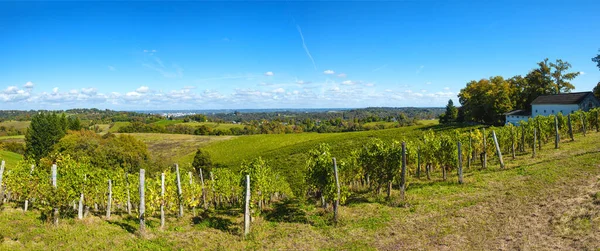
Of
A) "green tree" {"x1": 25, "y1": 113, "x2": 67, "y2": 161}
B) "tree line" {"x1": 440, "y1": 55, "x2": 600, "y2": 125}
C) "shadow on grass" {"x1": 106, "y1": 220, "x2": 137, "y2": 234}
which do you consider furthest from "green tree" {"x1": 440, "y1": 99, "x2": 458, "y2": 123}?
"green tree" {"x1": 25, "y1": 113, "x2": 67, "y2": 161}

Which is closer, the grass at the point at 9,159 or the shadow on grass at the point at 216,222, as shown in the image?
the shadow on grass at the point at 216,222

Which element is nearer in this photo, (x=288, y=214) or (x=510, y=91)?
(x=288, y=214)

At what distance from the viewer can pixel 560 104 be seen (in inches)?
2010

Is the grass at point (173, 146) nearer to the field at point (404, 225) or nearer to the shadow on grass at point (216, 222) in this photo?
the shadow on grass at point (216, 222)

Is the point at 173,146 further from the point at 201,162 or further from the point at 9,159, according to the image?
the point at 201,162

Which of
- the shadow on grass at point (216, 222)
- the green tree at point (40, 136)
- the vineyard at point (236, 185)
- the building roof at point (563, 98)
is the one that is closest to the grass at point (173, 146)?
the green tree at point (40, 136)

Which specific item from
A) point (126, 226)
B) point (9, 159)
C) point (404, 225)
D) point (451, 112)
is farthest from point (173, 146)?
point (451, 112)

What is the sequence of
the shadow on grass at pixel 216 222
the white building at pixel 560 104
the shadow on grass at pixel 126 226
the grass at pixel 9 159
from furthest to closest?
the white building at pixel 560 104
the grass at pixel 9 159
the shadow on grass at pixel 216 222
the shadow on grass at pixel 126 226

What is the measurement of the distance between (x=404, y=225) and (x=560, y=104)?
57551mm

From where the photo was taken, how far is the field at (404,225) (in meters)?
9.56

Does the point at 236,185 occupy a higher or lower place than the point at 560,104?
lower

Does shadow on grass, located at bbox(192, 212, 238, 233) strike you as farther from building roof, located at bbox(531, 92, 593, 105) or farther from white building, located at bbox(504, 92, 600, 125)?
building roof, located at bbox(531, 92, 593, 105)

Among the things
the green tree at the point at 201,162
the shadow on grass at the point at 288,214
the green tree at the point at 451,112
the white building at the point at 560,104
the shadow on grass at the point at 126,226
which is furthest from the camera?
the green tree at the point at 451,112

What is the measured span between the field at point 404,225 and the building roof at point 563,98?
149ft
